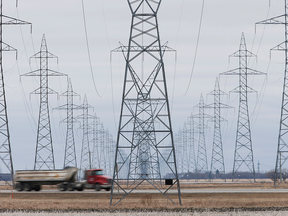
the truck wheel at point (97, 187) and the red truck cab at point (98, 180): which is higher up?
the red truck cab at point (98, 180)

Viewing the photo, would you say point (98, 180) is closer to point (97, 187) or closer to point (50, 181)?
point (97, 187)

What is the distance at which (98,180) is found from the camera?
2422 inches

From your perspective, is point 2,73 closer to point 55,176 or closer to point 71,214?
point 55,176

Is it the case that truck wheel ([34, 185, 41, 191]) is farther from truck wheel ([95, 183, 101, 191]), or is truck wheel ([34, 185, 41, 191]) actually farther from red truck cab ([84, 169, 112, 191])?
truck wheel ([95, 183, 101, 191])

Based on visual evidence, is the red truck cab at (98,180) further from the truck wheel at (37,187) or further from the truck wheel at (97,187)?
the truck wheel at (37,187)

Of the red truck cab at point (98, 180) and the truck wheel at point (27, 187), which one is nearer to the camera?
the truck wheel at point (27, 187)

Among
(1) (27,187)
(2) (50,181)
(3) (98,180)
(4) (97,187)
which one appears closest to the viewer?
(1) (27,187)

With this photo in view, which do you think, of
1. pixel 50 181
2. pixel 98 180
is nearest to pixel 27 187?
pixel 50 181

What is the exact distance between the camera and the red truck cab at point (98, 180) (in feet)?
199

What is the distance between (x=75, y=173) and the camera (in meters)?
62.1

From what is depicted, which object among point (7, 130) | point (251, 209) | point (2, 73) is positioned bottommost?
point (251, 209)

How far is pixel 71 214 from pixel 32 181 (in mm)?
32137

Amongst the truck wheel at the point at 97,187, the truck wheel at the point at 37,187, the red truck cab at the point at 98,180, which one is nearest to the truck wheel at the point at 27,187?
the truck wheel at the point at 37,187

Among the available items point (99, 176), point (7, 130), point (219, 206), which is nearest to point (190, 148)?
point (99, 176)
